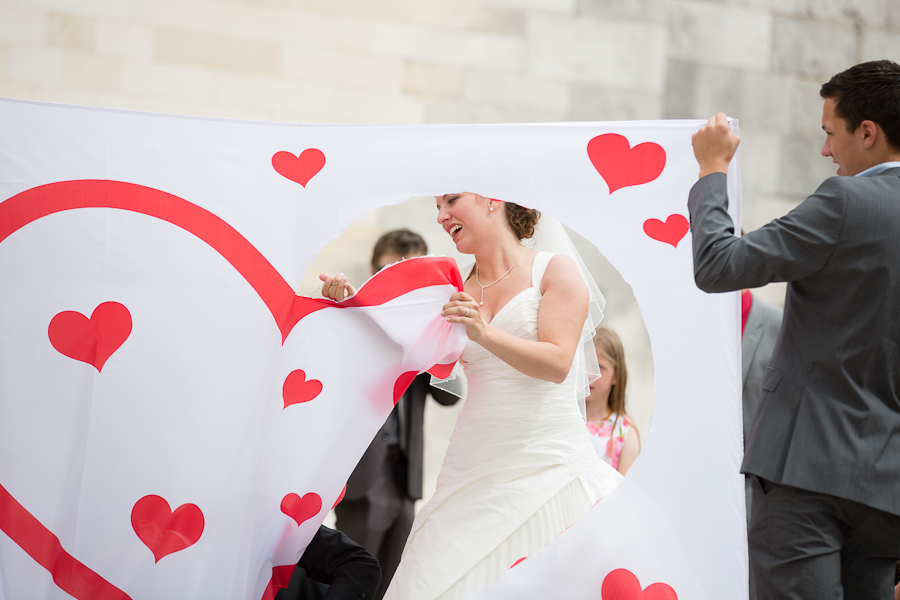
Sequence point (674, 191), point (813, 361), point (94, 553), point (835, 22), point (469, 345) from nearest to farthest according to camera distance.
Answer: point (813, 361), point (94, 553), point (674, 191), point (469, 345), point (835, 22)

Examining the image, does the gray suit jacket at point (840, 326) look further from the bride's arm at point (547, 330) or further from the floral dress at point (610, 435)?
the floral dress at point (610, 435)

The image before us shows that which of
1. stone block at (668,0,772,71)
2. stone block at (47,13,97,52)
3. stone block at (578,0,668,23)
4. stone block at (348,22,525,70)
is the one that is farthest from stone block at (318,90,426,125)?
stone block at (668,0,772,71)

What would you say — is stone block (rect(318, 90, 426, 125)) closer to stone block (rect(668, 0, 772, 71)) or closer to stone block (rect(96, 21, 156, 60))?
stone block (rect(96, 21, 156, 60))

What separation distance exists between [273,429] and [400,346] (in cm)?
38

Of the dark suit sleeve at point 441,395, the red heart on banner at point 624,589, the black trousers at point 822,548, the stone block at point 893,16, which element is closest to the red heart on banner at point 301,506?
the red heart on banner at point 624,589

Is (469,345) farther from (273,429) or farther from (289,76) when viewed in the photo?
(289,76)

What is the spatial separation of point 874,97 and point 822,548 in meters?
0.96

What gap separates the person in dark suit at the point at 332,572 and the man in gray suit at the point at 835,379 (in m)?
0.92

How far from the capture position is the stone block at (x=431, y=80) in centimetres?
437

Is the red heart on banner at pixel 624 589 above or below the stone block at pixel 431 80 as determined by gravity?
below

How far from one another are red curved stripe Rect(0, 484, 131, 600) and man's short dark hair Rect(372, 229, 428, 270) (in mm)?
1653

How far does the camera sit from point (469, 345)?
206cm

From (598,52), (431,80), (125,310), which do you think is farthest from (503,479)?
(598,52)

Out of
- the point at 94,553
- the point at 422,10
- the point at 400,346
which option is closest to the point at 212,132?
the point at 400,346
